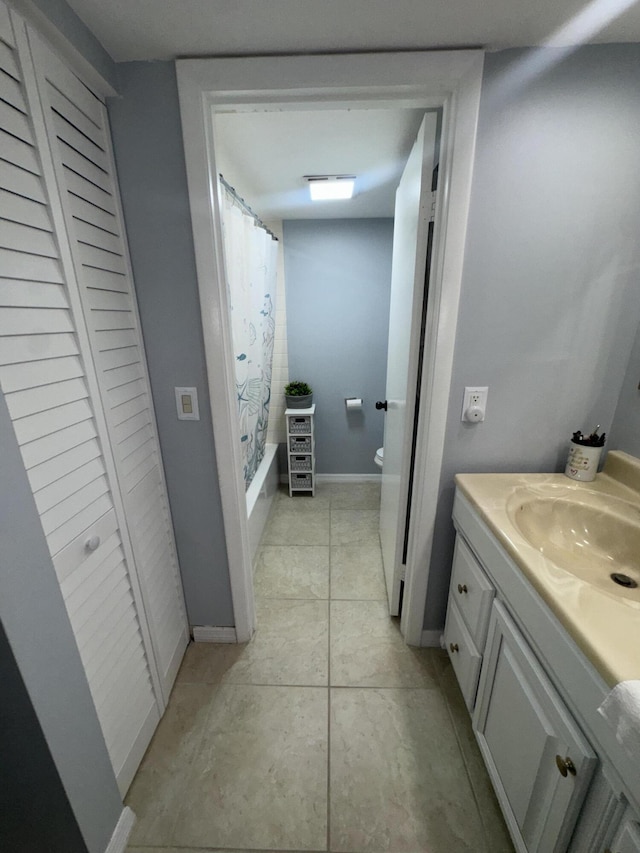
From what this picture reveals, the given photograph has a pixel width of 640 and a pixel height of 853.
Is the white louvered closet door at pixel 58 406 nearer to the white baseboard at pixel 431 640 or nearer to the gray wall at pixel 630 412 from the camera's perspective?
the white baseboard at pixel 431 640

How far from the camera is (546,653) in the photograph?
A: 0.72m

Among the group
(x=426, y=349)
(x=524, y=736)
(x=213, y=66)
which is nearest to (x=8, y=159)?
(x=213, y=66)

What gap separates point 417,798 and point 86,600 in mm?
1205

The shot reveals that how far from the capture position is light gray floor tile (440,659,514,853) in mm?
964

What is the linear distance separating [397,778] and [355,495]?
6.18 ft

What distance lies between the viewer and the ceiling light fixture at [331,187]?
1.79 meters

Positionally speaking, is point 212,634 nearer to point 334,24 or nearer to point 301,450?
point 301,450

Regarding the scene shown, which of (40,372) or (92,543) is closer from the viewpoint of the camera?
(40,372)

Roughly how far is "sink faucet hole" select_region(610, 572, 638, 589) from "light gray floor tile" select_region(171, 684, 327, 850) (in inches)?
44.3

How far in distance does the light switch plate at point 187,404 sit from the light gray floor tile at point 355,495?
174cm

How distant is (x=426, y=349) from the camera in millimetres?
1189

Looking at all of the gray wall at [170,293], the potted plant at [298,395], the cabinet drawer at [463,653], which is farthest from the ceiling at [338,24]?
the potted plant at [298,395]

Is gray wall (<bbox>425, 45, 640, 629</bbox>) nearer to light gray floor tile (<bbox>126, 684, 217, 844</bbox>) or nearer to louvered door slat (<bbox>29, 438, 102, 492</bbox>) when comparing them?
louvered door slat (<bbox>29, 438, 102, 492</bbox>)

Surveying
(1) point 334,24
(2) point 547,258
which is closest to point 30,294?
(1) point 334,24
